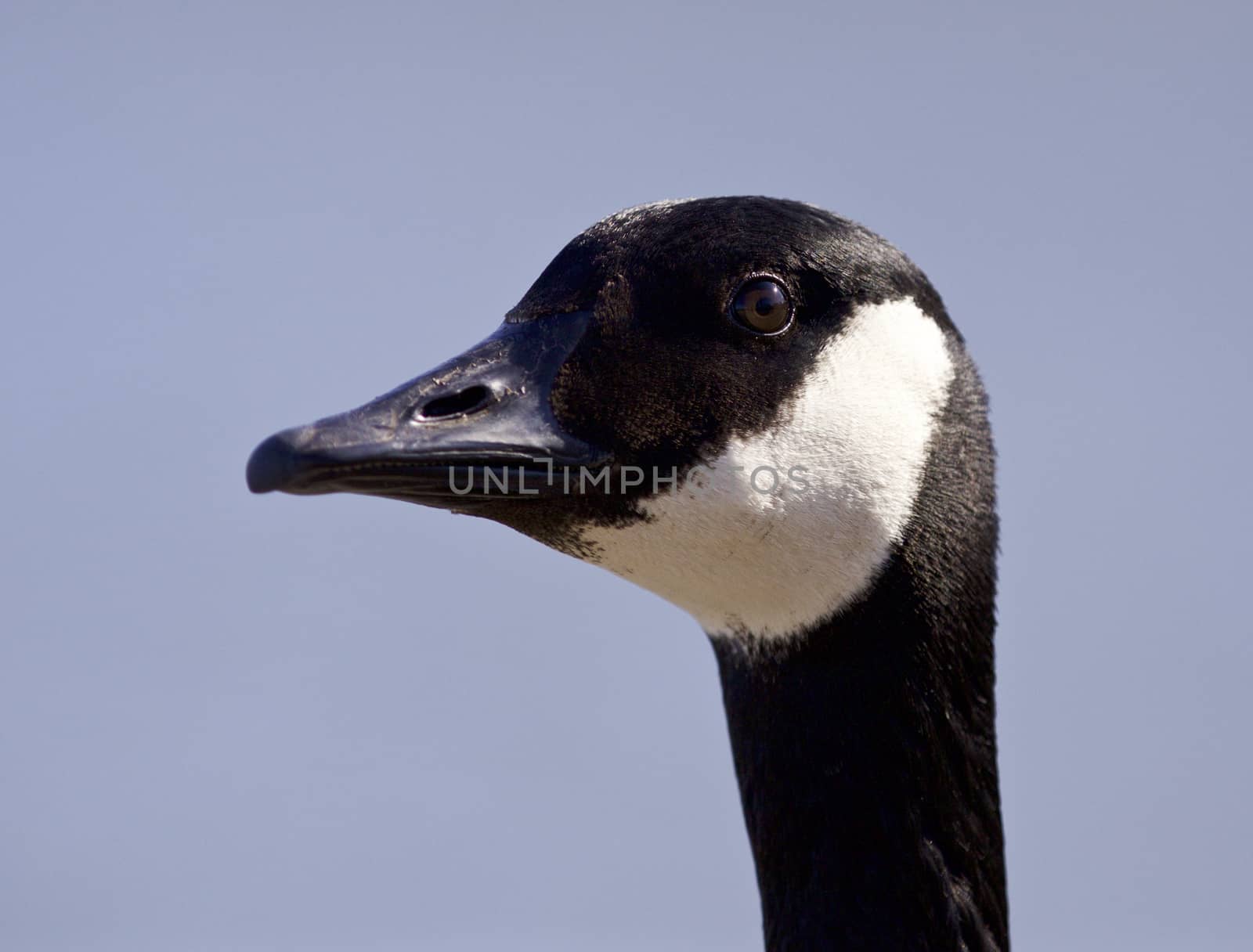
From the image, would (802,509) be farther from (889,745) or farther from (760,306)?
(889,745)

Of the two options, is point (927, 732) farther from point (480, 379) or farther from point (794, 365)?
point (480, 379)

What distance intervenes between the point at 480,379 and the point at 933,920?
1.75 meters

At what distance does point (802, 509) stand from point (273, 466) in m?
1.22

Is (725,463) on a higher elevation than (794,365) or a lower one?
lower

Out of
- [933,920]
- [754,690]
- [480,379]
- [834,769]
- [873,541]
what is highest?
[480,379]

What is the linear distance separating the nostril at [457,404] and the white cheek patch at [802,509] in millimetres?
418

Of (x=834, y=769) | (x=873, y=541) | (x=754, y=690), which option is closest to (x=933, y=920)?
(x=834, y=769)

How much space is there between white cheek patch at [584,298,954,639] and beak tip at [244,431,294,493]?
29.9 inches

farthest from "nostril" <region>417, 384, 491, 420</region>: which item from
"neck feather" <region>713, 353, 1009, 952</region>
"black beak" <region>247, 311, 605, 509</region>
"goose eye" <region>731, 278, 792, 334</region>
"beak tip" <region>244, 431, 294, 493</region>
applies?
"neck feather" <region>713, 353, 1009, 952</region>

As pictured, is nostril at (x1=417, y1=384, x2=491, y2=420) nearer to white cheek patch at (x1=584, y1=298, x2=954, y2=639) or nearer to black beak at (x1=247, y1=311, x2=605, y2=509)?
black beak at (x1=247, y1=311, x2=605, y2=509)

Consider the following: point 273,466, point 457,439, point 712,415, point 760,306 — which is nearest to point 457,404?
point 457,439

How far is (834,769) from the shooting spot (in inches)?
128

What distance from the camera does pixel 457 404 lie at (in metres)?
3.03

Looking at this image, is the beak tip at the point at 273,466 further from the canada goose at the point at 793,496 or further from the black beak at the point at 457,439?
the canada goose at the point at 793,496
